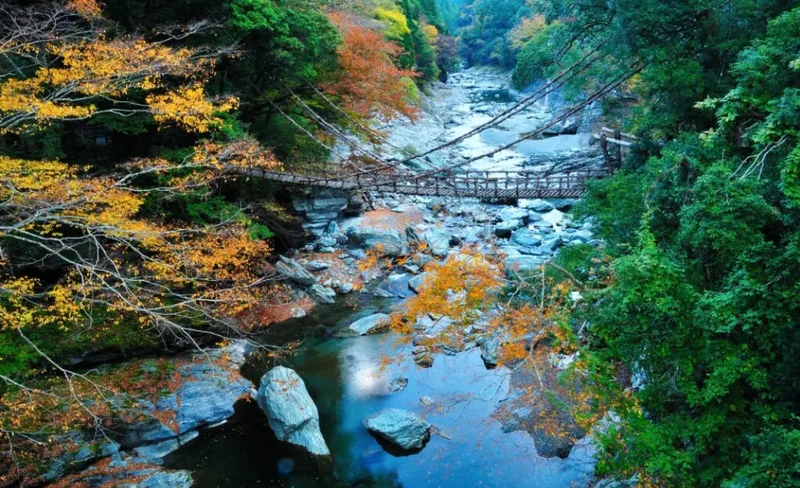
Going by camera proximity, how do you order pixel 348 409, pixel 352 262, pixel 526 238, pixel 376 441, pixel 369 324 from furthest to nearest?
pixel 526 238, pixel 352 262, pixel 369 324, pixel 348 409, pixel 376 441

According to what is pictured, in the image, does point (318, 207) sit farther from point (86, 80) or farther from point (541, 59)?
point (86, 80)

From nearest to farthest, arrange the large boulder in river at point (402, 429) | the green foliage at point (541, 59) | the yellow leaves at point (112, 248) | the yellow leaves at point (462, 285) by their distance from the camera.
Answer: the yellow leaves at point (112, 248) → the yellow leaves at point (462, 285) → the large boulder in river at point (402, 429) → the green foliage at point (541, 59)

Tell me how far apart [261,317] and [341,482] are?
4.08m

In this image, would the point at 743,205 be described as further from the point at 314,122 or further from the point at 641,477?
the point at 314,122

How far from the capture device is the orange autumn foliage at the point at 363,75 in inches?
439

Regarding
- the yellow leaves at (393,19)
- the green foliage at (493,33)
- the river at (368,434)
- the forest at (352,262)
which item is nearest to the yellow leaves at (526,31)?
the green foliage at (493,33)

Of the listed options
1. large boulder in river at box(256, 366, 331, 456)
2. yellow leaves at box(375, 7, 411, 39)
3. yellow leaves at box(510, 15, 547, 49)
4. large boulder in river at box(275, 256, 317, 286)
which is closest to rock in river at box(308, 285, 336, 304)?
large boulder in river at box(275, 256, 317, 286)

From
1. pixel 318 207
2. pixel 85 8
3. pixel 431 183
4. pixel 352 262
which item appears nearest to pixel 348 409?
pixel 352 262

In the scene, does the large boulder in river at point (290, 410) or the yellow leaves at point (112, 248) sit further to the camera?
the large boulder in river at point (290, 410)

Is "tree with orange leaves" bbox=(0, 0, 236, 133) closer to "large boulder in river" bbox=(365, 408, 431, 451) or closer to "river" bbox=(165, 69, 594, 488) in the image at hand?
"river" bbox=(165, 69, 594, 488)

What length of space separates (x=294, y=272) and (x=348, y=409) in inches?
153

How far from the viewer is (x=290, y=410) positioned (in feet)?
21.5

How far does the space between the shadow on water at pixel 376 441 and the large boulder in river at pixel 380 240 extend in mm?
3239

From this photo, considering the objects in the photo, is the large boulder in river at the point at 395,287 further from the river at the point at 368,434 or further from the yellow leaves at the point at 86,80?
the yellow leaves at the point at 86,80
